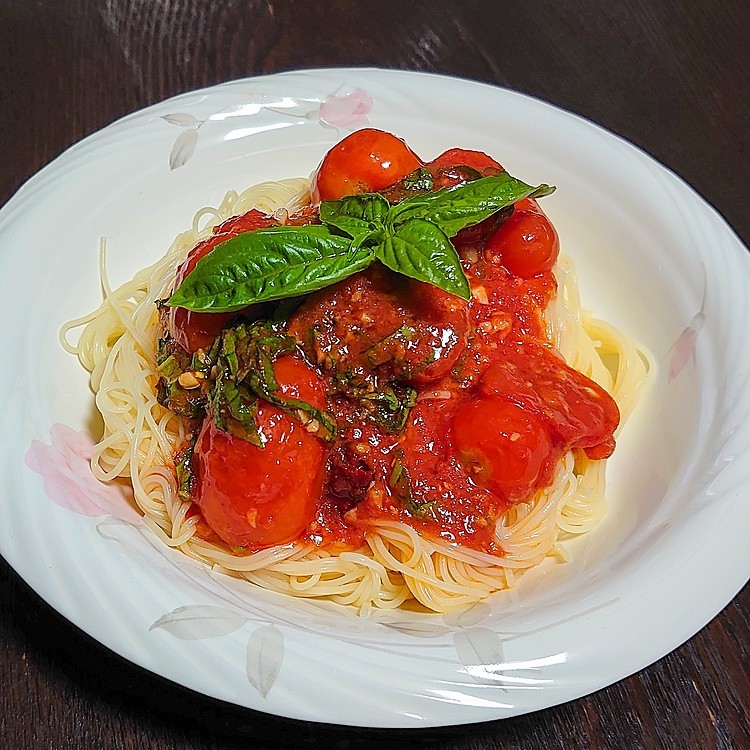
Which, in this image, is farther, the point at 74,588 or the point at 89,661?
the point at 89,661

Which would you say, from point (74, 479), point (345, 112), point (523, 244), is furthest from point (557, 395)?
point (345, 112)

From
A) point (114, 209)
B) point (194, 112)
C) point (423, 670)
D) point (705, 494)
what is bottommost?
point (423, 670)

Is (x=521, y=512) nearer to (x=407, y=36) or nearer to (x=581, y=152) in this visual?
(x=581, y=152)

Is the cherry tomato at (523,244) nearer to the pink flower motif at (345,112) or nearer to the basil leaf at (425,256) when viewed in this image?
the basil leaf at (425,256)

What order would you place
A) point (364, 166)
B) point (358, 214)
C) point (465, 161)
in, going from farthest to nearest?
point (465, 161), point (364, 166), point (358, 214)

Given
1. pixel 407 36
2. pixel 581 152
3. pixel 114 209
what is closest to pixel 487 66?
pixel 407 36

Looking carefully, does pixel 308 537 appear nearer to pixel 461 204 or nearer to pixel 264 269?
pixel 264 269

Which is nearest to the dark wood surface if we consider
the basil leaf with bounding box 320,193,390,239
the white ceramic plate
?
the white ceramic plate
